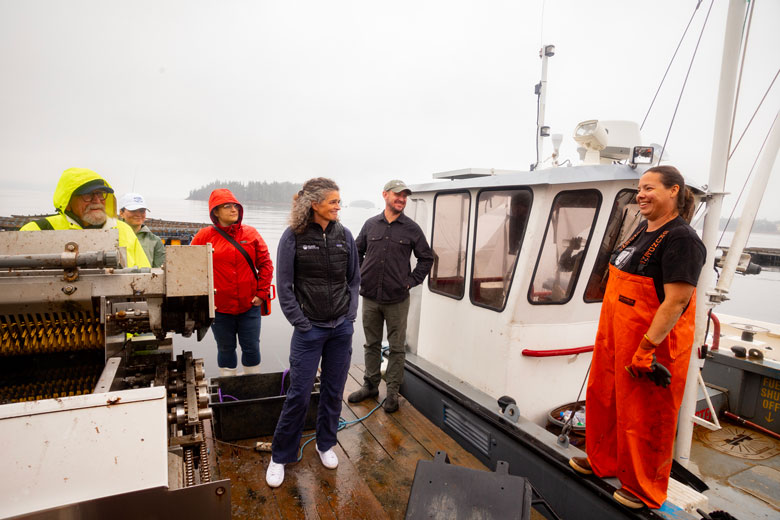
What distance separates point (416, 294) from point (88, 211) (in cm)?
263

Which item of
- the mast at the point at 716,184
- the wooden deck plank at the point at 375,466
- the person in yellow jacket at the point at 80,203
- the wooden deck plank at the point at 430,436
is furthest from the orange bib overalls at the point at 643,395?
the person in yellow jacket at the point at 80,203

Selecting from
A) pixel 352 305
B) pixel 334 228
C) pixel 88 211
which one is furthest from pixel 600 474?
pixel 88 211

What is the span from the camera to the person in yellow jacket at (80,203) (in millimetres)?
1852

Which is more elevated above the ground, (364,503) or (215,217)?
(215,217)

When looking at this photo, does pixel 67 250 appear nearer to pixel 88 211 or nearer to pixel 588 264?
pixel 88 211

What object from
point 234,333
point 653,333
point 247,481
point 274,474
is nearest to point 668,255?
point 653,333

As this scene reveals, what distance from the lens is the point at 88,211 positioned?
6.32 ft

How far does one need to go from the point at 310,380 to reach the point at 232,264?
1.10 metres

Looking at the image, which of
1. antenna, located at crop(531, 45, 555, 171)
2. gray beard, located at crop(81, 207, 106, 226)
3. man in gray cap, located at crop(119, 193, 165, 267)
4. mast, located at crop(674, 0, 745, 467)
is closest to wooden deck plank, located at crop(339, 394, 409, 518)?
mast, located at crop(674, 0, 745, 467)

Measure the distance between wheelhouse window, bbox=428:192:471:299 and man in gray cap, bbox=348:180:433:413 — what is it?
9.5 inches

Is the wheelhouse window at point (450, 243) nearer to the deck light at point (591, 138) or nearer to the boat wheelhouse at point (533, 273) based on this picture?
the boat wheelhouse at point (533, 273)

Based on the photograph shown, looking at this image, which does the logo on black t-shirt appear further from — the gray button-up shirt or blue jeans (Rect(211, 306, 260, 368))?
blue jeans (Rect(211, 306, 260, 368))

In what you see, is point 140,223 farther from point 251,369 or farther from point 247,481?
point 247,481

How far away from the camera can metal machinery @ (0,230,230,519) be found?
3.22 feet
